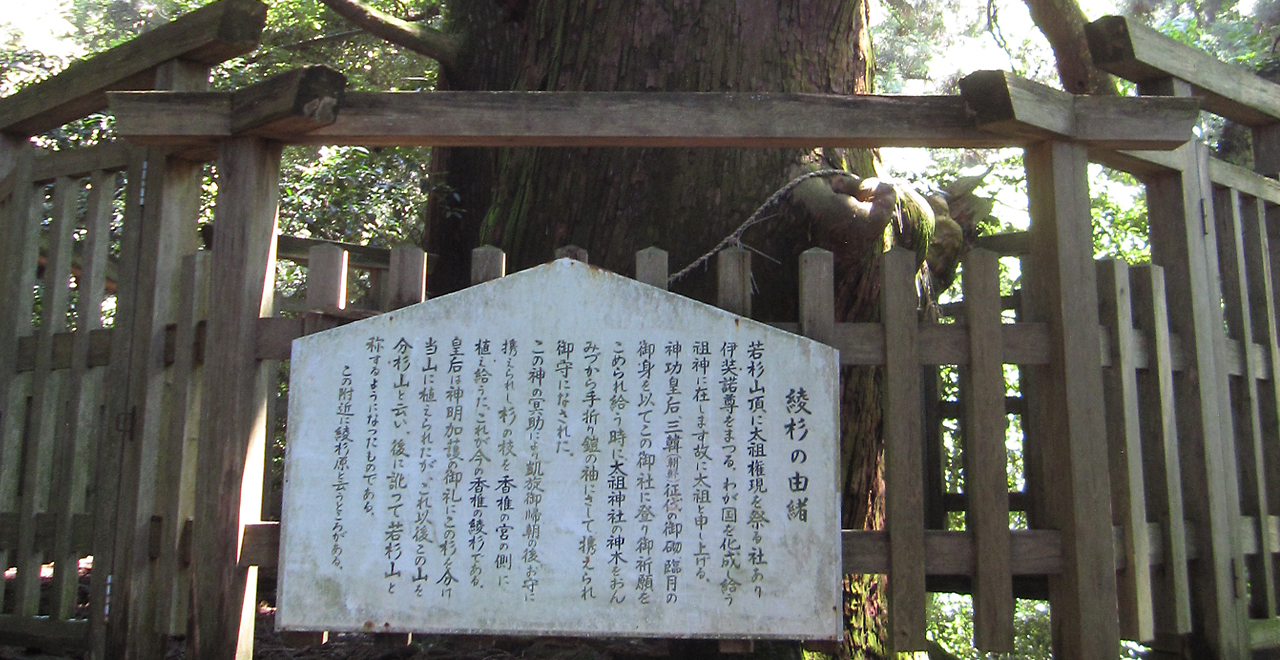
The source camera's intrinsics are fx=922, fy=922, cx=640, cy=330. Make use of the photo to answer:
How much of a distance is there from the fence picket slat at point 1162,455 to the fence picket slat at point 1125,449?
0.18m

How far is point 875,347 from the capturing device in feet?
8.22

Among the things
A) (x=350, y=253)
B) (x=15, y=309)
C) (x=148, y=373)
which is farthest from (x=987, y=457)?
(x=15, y=309)

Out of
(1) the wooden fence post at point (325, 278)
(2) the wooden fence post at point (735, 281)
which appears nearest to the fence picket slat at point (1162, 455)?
(2) the wooden fence post at point (735, 281)

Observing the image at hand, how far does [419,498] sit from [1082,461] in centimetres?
177

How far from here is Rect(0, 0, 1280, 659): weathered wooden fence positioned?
2480 mm

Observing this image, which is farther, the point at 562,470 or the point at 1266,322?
the point at 1266,322

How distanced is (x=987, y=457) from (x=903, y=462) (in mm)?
235

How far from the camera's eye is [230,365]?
2.56 metres

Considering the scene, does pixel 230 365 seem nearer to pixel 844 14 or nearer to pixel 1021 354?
pixel 1021 354

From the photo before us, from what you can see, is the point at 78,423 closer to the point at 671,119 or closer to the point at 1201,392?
Answer: the point at 671,119

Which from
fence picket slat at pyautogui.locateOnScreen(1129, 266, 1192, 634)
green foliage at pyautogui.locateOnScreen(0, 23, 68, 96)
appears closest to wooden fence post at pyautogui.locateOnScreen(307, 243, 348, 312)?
fence picket slat at pyautogui.locateOnScreen(1129, 266, 1192, 634)

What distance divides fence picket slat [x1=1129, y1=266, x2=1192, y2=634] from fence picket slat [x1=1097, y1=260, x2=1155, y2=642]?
0.60 feet

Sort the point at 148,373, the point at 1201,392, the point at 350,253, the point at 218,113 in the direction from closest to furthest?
the point at 218,113 → the point at 148,373 → the point at 1201,392 → the point at 350,253

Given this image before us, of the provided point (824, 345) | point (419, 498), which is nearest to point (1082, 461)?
point (824, 345)
